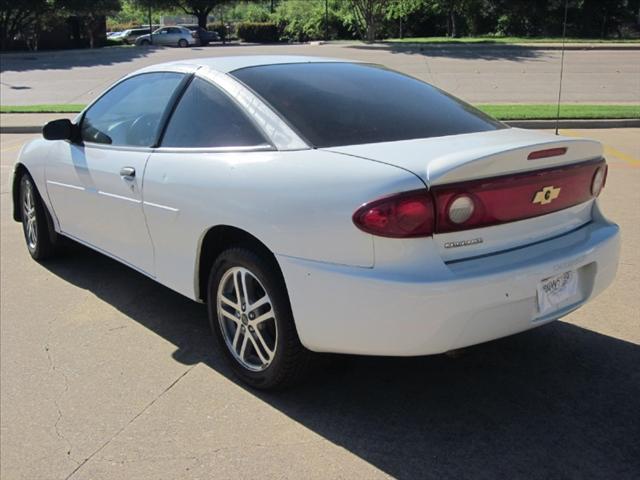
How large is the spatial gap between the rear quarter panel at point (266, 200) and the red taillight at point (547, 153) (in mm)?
628

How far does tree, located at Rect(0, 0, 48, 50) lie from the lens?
1451 inches

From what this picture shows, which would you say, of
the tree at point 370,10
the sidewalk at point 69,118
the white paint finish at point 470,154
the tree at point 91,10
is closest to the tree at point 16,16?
the tree at point 91,10

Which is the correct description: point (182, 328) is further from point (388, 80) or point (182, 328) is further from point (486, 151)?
point (486, 151)

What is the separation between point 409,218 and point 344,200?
28 cm

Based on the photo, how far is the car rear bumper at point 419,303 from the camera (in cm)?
265

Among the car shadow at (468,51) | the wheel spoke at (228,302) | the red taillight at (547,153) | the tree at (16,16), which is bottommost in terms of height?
the wheel spoke at (228,302)

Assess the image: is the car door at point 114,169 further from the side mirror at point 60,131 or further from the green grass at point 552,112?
the green grass at point 552,112

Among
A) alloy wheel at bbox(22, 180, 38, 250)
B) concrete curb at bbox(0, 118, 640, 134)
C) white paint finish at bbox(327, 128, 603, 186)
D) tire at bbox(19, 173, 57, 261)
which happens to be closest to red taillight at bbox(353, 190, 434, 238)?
white paint finish at bbox(327, 128, 603, 186)

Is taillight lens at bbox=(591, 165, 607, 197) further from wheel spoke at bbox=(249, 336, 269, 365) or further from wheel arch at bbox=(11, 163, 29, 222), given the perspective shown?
wheel arch at bbox=(11, 163, 29, 222)

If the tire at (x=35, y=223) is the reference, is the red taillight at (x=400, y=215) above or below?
above

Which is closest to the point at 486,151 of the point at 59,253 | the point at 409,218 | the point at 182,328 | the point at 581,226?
the point at 409,218

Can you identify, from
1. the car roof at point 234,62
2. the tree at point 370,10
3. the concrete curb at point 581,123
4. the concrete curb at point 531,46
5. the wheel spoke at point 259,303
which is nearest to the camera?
the wheel spoke at point 259,303

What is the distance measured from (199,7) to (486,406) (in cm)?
5751

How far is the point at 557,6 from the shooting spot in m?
38.4
